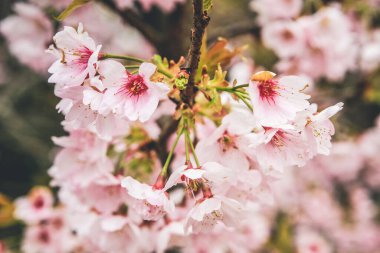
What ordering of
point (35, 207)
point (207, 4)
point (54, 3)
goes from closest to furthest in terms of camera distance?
point (207, 4), point (54, 3), point (35, 207)

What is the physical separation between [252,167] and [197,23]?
0.42 meters

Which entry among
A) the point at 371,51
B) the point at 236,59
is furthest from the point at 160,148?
the point at 371,51

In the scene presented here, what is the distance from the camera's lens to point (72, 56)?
0.95 metres

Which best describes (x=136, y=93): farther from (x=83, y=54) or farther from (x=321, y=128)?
Answer: (x=321, y=128)

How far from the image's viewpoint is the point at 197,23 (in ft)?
2.80

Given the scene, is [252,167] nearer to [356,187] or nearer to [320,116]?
[320,116]

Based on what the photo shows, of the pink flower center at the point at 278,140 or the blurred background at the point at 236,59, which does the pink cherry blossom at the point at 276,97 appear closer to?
the pink flower center at the point at 278,140

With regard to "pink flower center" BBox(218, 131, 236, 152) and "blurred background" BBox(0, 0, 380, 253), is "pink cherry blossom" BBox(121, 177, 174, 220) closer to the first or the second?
"pink flower center" BBox(218, 131, 236, 152)

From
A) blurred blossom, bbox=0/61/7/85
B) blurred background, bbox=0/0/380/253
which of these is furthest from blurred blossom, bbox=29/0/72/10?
blurred blossom, bbox=0/61/7/85

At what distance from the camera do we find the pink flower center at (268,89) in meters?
0.95

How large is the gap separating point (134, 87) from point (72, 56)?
6.1 inches

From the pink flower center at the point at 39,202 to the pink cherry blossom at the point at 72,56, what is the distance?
120 cm

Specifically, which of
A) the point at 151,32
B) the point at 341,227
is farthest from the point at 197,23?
the point at 341,227

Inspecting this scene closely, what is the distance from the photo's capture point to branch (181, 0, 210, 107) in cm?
83
